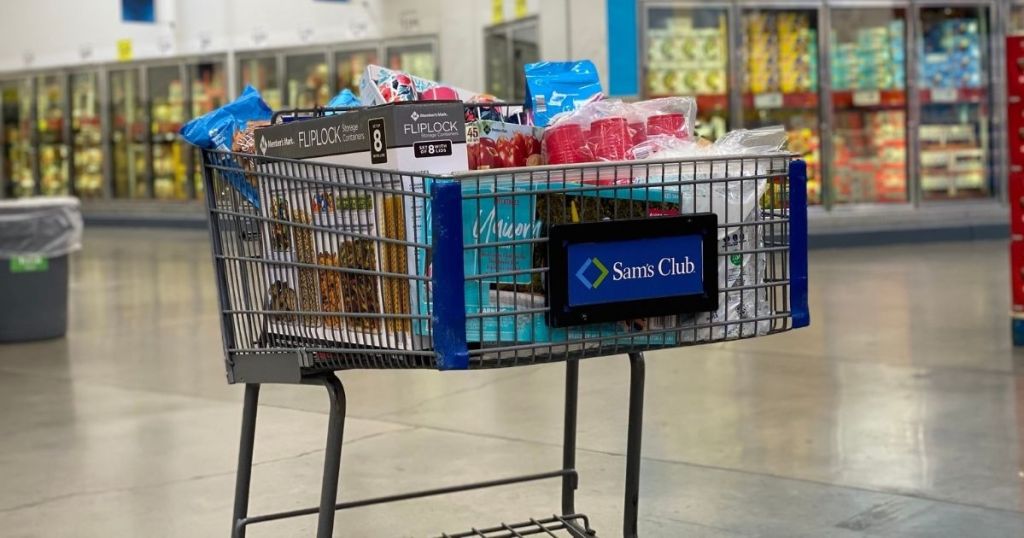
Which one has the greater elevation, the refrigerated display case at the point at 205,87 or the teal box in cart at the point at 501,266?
the refrigerated display case at the point at 205,87

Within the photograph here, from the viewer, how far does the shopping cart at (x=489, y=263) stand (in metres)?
A: 2.36

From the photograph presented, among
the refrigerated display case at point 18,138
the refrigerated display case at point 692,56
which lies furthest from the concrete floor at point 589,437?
the refrigerated display case at point 18,138

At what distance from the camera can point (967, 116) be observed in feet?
42.4

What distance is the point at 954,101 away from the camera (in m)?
12.8

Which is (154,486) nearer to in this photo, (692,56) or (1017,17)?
(692,56)

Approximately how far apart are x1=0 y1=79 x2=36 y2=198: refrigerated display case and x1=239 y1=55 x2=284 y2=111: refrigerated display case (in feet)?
17.0

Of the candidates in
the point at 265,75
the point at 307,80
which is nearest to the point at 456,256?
the point at 307,80

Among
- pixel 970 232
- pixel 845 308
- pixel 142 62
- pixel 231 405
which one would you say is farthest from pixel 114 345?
pixel 142 62

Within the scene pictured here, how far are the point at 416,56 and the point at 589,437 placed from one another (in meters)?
10.3

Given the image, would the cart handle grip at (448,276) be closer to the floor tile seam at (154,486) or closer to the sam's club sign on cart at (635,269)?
the sam's club sign on cart at (635,269)

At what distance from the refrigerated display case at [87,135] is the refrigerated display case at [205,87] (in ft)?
7.21

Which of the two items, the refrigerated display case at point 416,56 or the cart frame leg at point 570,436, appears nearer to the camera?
the cart frame leg at point 570,436

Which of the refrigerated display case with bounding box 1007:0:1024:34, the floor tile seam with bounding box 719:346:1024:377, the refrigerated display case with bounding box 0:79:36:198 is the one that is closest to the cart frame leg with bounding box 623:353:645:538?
the floor tile seam with bounding box 719:346:1024:377

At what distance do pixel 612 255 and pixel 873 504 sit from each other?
1726mm
